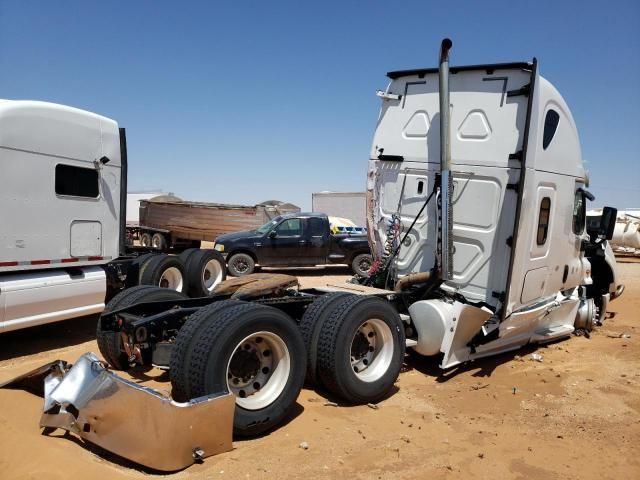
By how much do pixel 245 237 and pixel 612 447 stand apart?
1140 centimetres

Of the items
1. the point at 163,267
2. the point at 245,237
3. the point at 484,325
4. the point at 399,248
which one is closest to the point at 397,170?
the point at 399,248

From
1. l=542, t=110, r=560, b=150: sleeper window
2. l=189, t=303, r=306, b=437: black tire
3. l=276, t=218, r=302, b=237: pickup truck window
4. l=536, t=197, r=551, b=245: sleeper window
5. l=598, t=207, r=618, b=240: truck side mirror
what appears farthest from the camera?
l=276, t=218, r=302, b=237: pickup truck window

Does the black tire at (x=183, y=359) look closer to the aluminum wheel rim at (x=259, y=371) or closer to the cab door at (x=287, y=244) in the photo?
the aluminum wheel rim at (x=259, y=371)

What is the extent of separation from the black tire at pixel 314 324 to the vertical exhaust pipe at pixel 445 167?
63.2 inches

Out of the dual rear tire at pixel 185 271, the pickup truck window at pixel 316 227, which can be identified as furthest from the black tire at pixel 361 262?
the dual rear tire at pixel 185 271

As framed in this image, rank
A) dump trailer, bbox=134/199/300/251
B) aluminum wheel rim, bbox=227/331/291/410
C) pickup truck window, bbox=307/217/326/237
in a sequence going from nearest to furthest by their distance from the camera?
aluminum wheel rim, bbox=227/331/291/410 < pickup truck window, bbox=307/217/326/237 < dump trailer, bbox=134/199/300/251

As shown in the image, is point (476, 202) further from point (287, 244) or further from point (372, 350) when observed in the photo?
point (287, 244)

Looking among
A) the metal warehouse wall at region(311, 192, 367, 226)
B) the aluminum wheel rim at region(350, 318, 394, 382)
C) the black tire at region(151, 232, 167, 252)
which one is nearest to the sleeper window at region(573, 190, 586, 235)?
the aluminum wheel rim at region(350, 318, 394, 382)

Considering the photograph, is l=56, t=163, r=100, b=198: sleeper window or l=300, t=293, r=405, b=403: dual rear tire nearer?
l=300, t=293, r=405, b=403: dual rear tire

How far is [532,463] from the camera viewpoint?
12.4 ft

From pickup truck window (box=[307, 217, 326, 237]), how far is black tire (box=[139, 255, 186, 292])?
6.18 meters

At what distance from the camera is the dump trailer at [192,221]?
20.4 meters

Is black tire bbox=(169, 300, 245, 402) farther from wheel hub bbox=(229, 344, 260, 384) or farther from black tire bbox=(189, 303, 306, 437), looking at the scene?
wheel hub bbox=(229, 344, 260, 384)

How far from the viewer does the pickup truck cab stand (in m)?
14.4
